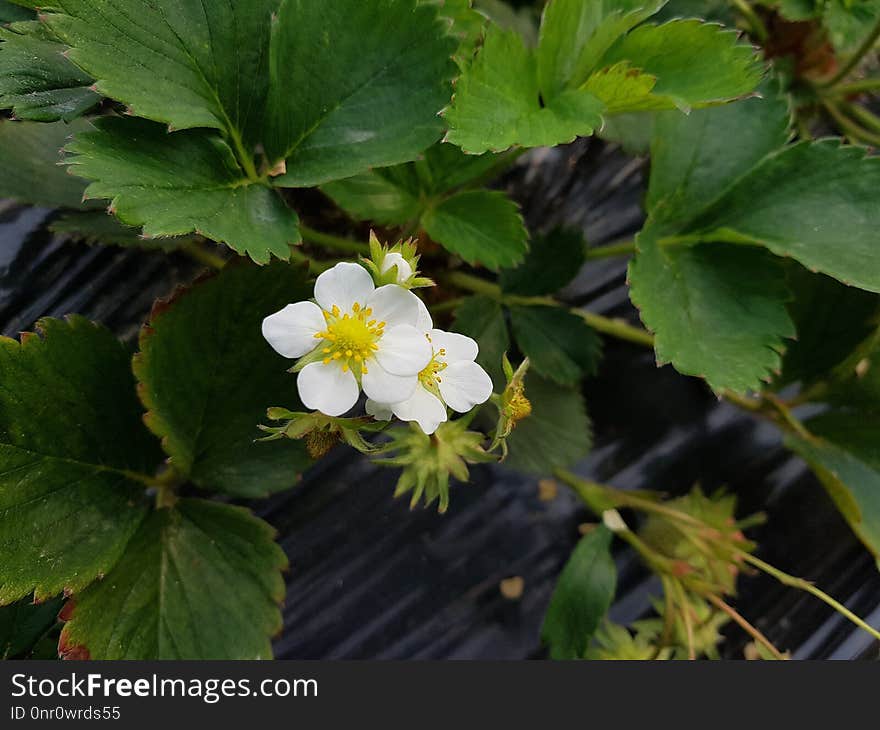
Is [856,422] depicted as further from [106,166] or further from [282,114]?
[106,166]

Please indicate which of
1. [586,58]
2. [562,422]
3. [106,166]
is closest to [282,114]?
[106,166]

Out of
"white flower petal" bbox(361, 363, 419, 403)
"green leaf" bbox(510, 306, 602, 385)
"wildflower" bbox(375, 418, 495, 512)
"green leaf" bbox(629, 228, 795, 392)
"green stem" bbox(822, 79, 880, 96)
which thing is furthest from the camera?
"green stem" bbox(822, 79, 880, 96)

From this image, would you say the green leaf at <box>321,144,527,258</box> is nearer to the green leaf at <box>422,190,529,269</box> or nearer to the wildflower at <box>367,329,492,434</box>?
the green leaf at <box>422,190,529,269</box>

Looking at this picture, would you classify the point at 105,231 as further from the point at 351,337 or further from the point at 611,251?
the point at 611,251

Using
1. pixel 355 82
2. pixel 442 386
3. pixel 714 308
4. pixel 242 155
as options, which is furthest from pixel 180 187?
pixel 714 308

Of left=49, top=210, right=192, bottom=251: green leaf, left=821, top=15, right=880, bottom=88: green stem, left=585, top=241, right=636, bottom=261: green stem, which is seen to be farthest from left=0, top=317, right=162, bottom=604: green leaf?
left=821, top=15, right=880, bottom=88: green stem

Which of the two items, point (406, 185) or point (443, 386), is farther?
point (406, 185)

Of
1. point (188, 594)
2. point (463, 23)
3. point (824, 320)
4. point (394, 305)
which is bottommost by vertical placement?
point (188, 594)
